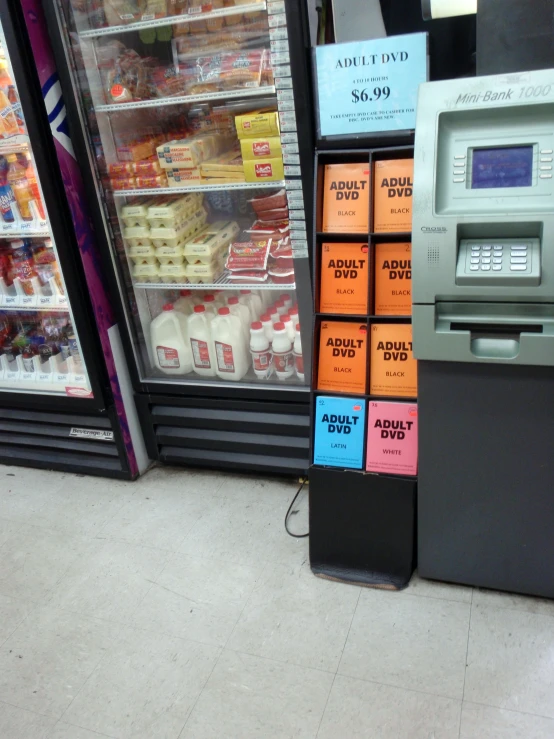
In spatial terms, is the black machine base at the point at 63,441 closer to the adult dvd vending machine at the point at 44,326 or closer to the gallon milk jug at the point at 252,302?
the adult dvd vending machine at the point at 44,326

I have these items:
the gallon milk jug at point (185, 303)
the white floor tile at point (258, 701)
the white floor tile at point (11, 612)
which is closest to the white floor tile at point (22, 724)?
the white floor tile at point (11, 612)

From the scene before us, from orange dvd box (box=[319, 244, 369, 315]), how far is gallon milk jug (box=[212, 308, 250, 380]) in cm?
79

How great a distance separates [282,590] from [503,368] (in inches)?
46.7

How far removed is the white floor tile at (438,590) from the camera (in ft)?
7.33

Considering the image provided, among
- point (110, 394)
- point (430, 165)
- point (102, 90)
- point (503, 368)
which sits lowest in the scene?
point (110, 394)

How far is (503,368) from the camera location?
1.85 metres

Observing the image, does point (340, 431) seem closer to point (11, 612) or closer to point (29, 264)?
point (11, 612)

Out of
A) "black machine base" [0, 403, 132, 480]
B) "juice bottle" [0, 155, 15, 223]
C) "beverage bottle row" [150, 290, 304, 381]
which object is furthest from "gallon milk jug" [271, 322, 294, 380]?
"juice bottle" [0, 155, 15, 223]

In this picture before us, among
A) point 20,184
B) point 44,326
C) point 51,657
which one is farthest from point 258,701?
point 20,184

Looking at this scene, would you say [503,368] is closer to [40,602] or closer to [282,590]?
[282,590]

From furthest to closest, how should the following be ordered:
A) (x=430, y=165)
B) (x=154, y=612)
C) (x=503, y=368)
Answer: (x=154, y=612) < (x=503, y=368) < (x=430, y=165)

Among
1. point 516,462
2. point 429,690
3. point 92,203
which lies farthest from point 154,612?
point 92,203

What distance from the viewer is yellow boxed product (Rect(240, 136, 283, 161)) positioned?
8.03ft

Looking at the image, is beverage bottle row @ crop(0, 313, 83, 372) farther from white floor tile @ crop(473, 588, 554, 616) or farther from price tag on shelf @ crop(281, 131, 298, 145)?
white floor tile @ crop(473, 588, 554, 616)
